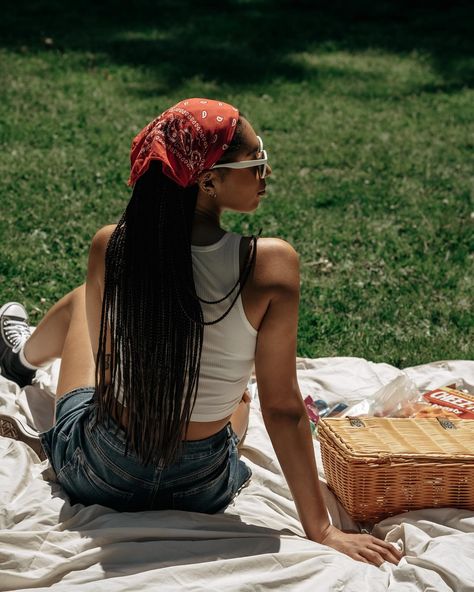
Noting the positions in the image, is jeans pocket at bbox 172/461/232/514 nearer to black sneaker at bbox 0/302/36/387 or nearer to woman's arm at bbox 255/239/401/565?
woman's arm at bbox 255/239/401/565

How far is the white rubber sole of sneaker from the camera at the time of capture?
3.32 m

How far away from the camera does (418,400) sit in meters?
3.78

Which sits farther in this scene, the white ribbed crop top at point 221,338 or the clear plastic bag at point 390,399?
the clear plastic bag at point 390,399

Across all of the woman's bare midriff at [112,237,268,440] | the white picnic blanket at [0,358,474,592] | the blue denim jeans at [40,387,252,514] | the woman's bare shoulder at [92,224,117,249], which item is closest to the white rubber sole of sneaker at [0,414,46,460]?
the white picnic blanket at [0,358,474,592]

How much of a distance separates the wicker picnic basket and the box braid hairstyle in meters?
0.62

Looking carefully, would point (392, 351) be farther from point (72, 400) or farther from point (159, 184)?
point (159, 184)

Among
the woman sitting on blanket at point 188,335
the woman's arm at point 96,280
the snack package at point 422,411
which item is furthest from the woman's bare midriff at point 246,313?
the snack package at point 422,411

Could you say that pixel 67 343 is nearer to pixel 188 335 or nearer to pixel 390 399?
pixel 188 335

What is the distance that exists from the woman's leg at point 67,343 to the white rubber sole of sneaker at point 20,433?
272 millimetres

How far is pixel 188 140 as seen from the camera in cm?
250

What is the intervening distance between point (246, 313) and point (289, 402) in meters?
0.29

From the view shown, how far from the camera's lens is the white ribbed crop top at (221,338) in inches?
101

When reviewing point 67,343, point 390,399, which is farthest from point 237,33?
point 67,343

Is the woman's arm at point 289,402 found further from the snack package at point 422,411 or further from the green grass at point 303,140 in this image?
the green grass at point 303,140
